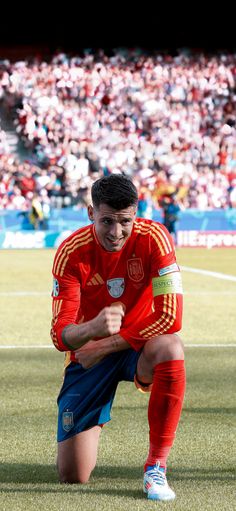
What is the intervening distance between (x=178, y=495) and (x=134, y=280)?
3.37ft

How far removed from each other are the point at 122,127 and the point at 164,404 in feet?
104

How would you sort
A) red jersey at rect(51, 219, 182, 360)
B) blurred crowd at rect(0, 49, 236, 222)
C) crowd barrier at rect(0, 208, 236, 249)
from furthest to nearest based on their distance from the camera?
blurred crowd at rect(0, 49, 236, 222) < crowd barrier at rect(0, 208, 236, 249) < red jersey at rect(51, 219, 182, 360)

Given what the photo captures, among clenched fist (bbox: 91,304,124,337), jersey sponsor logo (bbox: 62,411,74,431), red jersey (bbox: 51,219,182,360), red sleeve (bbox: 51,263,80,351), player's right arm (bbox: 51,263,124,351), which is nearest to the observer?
clenched fist (bbox: 91,304,124,337)

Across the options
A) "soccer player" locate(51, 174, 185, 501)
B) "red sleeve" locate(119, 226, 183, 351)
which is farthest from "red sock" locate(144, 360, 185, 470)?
"red sleeve" locate(119, 226, 183, 351)

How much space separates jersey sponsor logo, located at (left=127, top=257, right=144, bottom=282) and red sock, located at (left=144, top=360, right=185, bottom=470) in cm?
46

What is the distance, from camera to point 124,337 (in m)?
5.02

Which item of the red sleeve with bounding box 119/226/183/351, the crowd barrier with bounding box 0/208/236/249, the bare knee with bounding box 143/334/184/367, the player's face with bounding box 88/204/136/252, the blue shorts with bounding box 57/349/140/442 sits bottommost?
the crowd barrier with bounding box 0/208/236/249

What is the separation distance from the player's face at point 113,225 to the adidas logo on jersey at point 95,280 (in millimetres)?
258

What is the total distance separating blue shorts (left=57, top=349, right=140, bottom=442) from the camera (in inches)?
203

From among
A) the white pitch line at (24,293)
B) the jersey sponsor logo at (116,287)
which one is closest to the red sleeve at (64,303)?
the jersey sponsor logo at (116,287)

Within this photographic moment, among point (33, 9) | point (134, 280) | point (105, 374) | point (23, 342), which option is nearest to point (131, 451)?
point (105, 374)

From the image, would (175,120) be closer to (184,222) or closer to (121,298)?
(184,222)

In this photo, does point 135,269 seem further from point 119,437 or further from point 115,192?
point 119,437

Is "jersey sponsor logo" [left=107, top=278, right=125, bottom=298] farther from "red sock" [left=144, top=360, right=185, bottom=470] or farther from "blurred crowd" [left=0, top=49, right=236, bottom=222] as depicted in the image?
"blurred crowd" [left=0, top=49, right=236, bottom=222]
